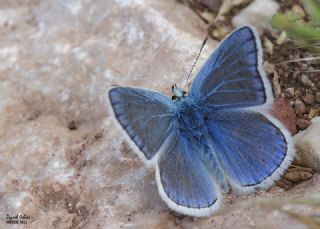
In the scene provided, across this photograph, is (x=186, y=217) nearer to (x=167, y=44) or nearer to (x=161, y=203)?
(x=161, y=203)

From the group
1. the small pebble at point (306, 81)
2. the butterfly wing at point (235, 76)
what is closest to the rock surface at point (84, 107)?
the butterfly wing at point (235, 76)

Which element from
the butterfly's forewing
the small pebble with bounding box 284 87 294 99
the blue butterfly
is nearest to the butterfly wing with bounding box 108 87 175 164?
the blue butterfly

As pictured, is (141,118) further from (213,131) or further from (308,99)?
(308,99)

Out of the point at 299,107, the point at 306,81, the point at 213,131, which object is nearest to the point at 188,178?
the point at 213,131

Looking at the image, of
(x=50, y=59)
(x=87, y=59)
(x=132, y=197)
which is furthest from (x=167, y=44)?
(x=132, y=197)

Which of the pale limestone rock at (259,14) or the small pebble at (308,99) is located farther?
the pale limestone rock at (259,14)

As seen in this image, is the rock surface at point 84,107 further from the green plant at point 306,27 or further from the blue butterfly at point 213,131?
the green plant at point 306,27
